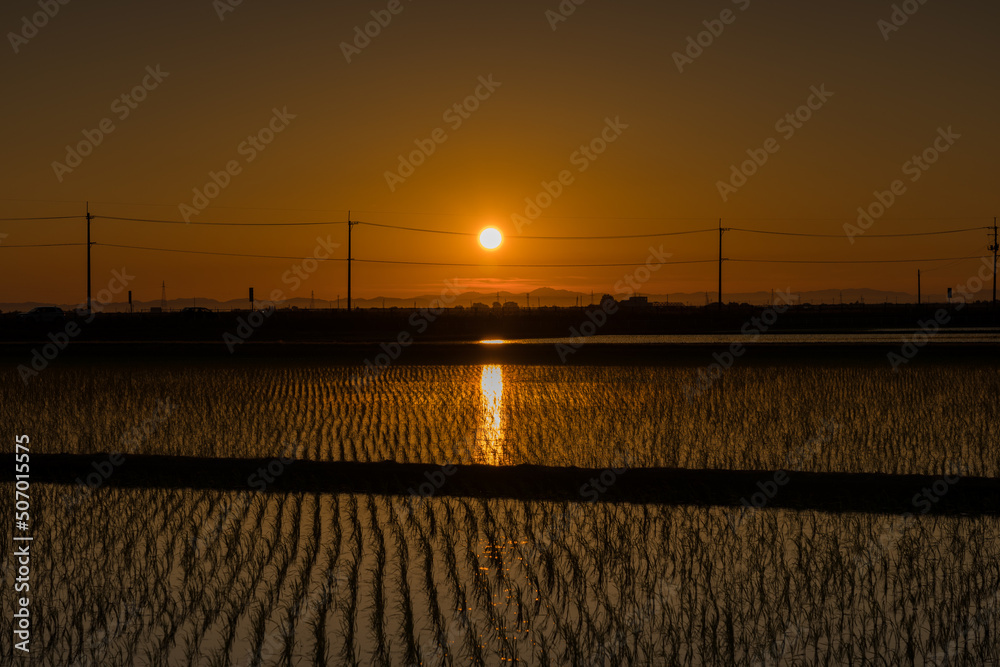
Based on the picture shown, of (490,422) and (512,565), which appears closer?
(512,565)

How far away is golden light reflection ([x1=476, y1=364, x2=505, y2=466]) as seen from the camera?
13281 mm

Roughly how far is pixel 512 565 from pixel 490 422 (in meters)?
9.50

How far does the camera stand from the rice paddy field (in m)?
5.79

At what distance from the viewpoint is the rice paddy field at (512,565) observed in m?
5.79

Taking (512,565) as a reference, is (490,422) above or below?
above

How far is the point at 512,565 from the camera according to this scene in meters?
7.47

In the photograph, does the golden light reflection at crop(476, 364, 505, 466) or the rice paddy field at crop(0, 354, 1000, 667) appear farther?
the golden light reflection at crop(476, 364, 505, 466)

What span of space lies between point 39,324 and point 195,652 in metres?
63.7

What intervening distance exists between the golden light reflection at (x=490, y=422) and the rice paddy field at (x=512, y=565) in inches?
4.8

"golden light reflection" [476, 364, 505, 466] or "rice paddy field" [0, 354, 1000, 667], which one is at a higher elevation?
"golden light reflection" [476, 364, 505, 466]

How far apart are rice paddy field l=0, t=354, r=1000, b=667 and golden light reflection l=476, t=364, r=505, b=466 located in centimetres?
12

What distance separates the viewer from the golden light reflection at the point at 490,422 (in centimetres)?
1328

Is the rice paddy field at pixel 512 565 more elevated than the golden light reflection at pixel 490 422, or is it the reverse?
the golden light reflection at pixel 490 422

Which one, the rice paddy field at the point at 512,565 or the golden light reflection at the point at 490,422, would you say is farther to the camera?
the golden light reflection at the point at 490,422
